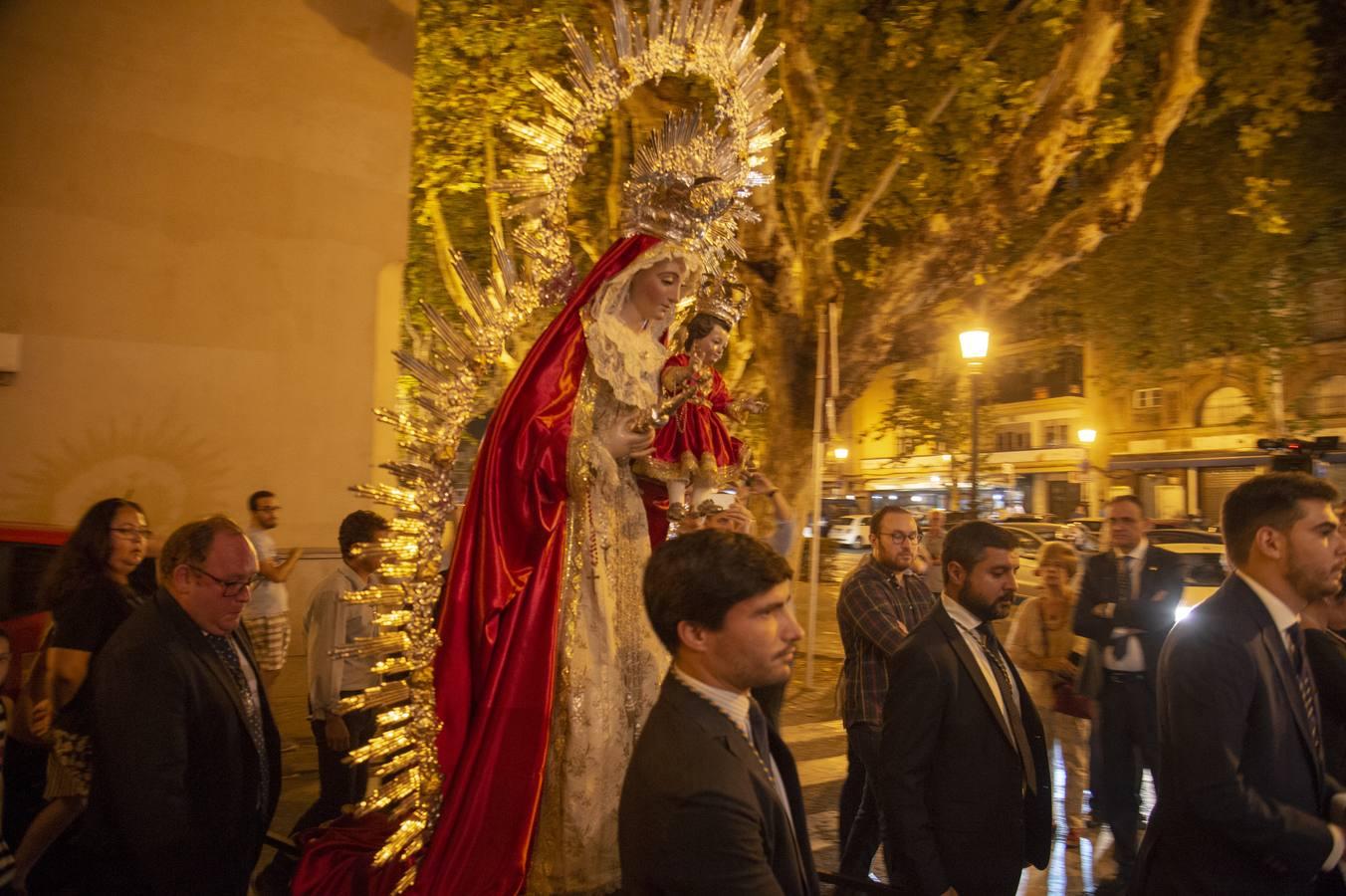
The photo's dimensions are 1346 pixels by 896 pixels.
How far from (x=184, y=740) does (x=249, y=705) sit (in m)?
0.39

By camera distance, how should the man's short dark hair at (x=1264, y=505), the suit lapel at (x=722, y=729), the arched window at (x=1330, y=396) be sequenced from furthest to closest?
1. the arched window at (x=1330, y=396)
2. the man's short dark hair at (x=1264, y=505)
3. the suit lapel at (x=722, y=729)

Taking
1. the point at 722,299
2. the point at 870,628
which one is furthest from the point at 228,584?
the point at 870,628

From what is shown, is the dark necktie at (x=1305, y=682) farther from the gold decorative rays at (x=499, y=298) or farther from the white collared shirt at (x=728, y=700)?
the gold decorative rays at (x=499, y=298)

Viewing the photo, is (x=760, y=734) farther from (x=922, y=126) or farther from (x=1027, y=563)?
(x=1027, y=563)

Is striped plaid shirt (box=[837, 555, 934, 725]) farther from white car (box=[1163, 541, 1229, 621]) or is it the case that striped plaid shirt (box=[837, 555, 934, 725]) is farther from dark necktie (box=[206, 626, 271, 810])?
dark necktie (box=[206, 626, 271, 810])

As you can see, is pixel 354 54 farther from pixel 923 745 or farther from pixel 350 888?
pixel 923 745

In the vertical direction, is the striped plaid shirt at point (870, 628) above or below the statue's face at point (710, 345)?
below

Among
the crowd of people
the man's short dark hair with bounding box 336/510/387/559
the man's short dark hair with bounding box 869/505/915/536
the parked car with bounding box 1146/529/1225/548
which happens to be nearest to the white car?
the parked car with bounding box 1146/529/1225/548

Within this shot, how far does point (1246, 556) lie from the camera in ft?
9.03

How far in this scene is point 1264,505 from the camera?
2.76 m

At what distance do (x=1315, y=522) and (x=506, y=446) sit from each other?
7.94ft

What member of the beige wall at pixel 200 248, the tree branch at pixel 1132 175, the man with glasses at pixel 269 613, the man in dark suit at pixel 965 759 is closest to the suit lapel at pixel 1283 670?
the man in dark suit at pixel 965 759

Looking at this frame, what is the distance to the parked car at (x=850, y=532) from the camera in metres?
32.1

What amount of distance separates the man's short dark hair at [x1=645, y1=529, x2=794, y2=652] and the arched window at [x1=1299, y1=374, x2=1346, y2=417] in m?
31.1
